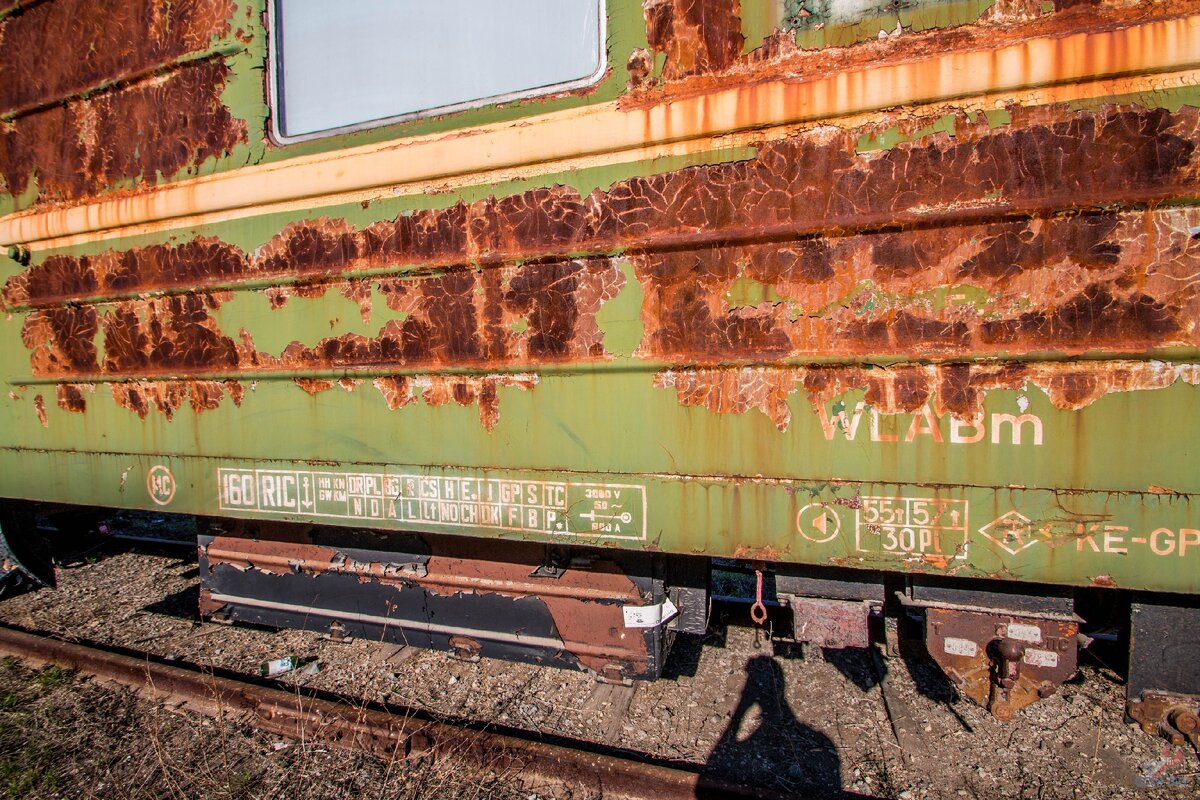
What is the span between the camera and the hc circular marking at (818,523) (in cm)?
195

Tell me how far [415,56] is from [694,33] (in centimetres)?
108

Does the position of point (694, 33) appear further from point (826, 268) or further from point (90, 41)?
point (90, 41)

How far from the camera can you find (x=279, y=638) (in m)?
3.53

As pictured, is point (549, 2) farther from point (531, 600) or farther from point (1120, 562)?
point (1120, 562)

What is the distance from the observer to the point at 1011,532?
1.81 m

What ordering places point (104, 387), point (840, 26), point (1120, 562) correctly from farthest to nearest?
point (104, 387), point (840, 26), point (1120, 562)

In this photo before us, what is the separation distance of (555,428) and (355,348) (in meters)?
0.93

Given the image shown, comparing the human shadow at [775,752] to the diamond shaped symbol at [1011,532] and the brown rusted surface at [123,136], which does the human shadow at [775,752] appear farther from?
the brown rusted surface at [123,136]

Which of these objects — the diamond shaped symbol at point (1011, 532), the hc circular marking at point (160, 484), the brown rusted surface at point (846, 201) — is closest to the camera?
the brown rusted surface at point (846, 201)

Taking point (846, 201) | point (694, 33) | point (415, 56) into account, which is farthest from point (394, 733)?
point (694, 33)

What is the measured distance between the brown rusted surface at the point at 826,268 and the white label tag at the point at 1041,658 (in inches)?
33.0

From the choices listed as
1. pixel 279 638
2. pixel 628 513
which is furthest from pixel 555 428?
pixel 279 638

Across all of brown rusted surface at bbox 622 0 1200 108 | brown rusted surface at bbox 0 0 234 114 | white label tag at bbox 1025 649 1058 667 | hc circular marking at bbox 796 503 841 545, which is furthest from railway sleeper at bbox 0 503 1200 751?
brown rusted surface at bbox 0 0 234 114

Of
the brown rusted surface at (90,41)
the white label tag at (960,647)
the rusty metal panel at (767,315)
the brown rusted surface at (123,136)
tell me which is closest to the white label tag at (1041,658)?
the white label tag at (960,647)
